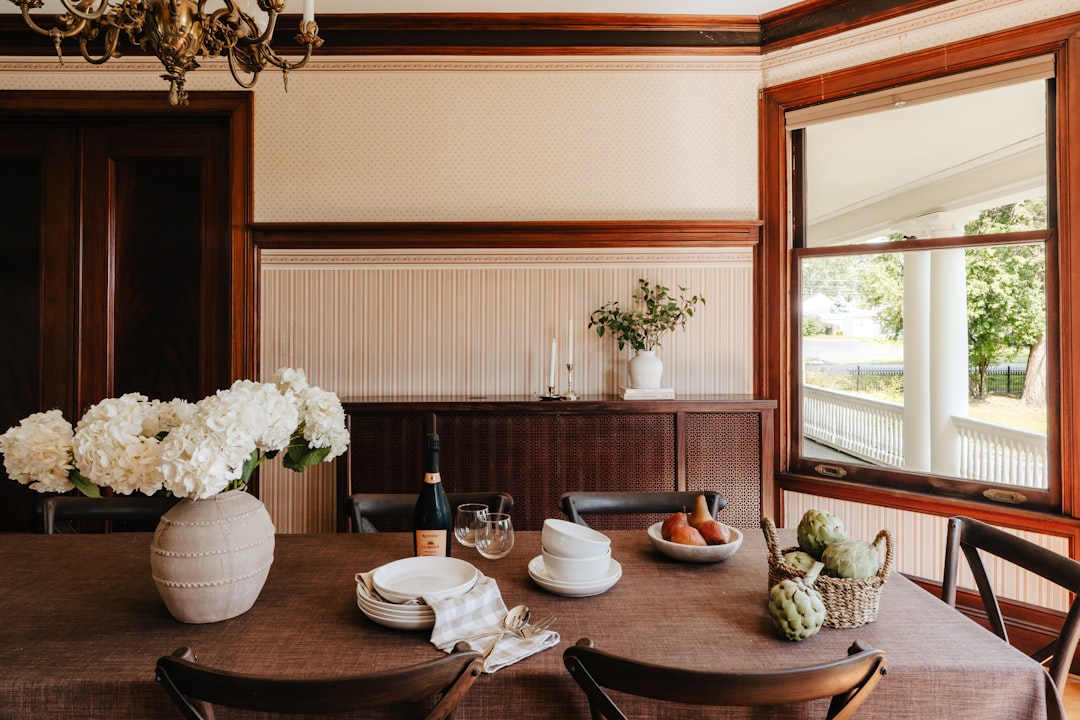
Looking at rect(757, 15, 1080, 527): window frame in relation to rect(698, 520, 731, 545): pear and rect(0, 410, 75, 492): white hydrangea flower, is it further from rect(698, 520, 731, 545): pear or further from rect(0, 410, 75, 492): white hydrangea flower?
rect(0, 410, 75, 492): white hydrangea flower

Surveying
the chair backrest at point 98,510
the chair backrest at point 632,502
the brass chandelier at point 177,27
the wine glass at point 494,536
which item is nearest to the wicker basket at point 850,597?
the wine glass at point 494,536

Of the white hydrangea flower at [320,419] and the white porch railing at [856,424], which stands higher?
the white hydrangea flower at [320,419]

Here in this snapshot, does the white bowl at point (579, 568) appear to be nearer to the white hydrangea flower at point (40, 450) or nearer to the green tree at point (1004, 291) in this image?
the white hydrangea flower at point (40, 450)

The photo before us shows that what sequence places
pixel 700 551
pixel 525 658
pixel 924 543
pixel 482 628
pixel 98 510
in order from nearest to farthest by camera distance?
pixel 525 658 < pixel 482 628 < pixel 700 551 < pixel 98 510 < pixel 924 543

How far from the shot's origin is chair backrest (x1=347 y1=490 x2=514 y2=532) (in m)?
1.96

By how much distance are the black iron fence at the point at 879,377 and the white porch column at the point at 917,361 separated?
6 centimetres

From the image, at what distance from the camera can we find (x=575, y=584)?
1329mm

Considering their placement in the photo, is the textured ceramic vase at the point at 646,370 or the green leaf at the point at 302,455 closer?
the green leaf at the point at 302,455

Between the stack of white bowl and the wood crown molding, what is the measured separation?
2.66 m

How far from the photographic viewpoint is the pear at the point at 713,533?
5.08 feet

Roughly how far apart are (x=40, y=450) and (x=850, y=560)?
153cm

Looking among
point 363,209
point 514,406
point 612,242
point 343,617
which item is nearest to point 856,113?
point 612,242

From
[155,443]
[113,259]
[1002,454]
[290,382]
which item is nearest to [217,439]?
[155,443]

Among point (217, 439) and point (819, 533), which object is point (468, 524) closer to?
point (217, 439)
